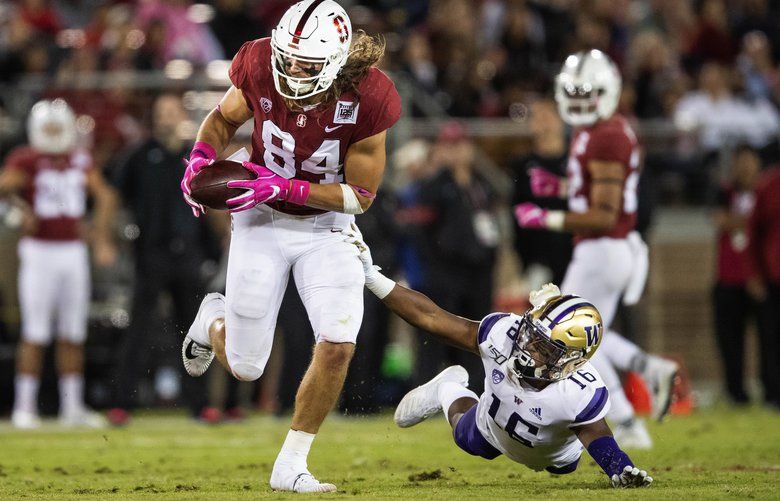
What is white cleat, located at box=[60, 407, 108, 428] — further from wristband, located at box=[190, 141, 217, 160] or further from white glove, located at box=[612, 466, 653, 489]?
white glove, located at box=[612, 466, 653, 489]

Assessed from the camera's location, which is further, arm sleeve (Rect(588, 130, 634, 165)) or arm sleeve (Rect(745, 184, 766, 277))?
arm sleeve (Rect(745, 184, 766, 277))

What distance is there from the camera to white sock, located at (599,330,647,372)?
802cm

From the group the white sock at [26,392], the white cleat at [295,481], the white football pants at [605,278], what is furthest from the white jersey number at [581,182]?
the white sock at [26,392]

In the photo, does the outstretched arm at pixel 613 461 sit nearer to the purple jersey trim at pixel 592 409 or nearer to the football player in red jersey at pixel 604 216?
the purple jersey trim at pixel 592 409

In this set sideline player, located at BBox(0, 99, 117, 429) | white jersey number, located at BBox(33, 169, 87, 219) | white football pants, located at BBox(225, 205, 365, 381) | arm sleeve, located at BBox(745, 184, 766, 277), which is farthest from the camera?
arm sleeve, located at BBox(745, 184, 766, 277)

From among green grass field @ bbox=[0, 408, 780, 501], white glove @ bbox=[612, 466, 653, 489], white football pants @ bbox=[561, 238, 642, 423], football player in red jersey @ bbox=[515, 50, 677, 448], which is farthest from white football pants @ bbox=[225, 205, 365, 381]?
white football pants @ bbox=[561, 238, 642, 423]

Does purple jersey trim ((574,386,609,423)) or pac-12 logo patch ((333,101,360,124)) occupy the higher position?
pac-12 logo patch ((333,101,360,124))

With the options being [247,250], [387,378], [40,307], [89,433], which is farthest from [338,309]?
[387,378]

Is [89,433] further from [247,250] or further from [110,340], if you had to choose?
[247,250]

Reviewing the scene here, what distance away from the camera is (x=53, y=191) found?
1024cm

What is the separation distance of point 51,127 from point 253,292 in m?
5.03

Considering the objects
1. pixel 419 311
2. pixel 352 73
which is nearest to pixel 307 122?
pixel 352 73

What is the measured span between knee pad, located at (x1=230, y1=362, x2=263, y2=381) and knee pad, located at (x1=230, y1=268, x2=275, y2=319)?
254 mm

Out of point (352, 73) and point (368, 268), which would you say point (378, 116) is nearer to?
point (352, 73)
